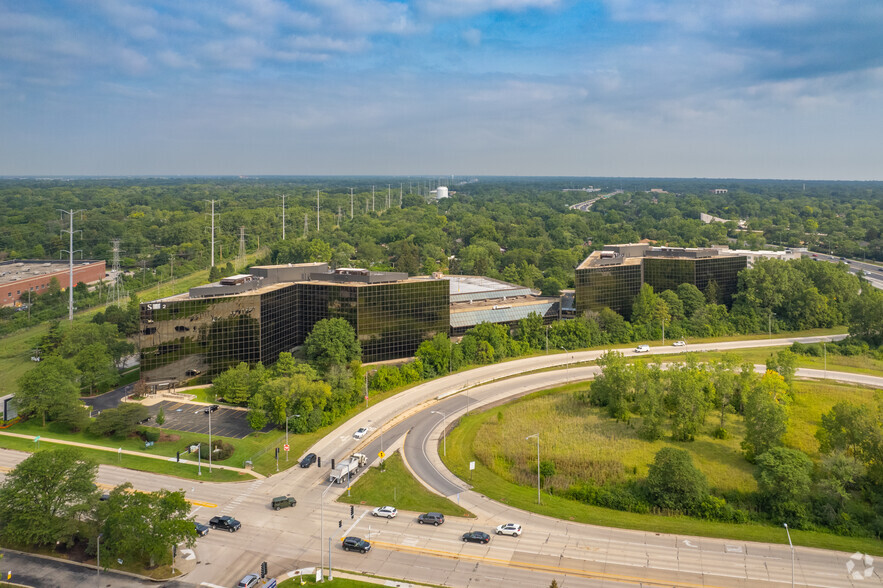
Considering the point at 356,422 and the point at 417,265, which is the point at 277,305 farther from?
the point at 417,265

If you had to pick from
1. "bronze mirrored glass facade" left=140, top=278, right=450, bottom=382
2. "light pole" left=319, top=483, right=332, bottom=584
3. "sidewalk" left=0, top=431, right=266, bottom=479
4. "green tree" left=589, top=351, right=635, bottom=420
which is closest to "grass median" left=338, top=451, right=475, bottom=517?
"light pole" left=319, top=483, right=332, bottom=584

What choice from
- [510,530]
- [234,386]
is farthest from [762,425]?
[234,386]

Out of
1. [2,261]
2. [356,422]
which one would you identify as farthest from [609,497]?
[2,261]

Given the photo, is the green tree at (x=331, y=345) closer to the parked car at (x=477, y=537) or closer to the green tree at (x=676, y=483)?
the parked car at (x=477, y=537)

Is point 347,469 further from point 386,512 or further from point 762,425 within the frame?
point 762,425

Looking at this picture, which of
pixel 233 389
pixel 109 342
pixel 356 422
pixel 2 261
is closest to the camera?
pixel 356 422

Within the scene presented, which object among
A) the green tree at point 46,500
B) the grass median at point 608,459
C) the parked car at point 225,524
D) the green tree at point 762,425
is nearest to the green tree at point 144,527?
the green tree at point 46,500
